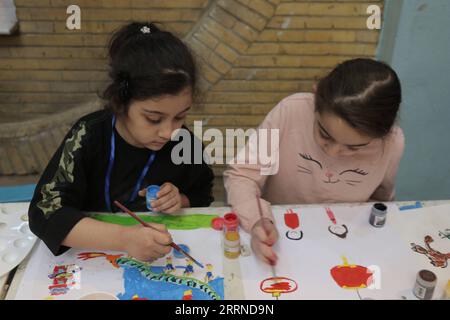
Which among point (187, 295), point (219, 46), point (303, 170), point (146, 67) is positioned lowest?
point (187, 295)

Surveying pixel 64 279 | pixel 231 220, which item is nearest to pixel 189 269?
pixel 231 220

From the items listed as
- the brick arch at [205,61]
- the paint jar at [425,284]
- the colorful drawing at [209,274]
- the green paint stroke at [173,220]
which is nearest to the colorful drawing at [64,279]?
the green paint stroke at [173,220]

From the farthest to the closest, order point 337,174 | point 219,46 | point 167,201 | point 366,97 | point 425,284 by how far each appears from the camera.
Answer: point 219,46 → point 337,174 → point 167,201 → point 366,97 → point 425,284

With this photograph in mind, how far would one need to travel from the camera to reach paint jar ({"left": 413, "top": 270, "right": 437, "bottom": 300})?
0.94m

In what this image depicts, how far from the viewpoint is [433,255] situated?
1092 millimetres

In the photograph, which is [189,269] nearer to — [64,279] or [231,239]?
[231,239]

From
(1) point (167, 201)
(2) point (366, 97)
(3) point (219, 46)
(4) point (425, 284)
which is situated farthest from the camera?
(3) point (219, 46)

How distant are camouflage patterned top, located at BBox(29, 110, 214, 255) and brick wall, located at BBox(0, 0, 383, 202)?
2.56 feet

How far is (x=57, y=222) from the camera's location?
3.37 feet

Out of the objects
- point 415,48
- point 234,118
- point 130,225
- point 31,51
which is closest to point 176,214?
point 130,225

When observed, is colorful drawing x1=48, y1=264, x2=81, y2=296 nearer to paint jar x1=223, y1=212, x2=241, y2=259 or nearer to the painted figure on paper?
the painted figure on paper

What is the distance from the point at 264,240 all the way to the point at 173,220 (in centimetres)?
27

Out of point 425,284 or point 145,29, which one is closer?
point 425,284
